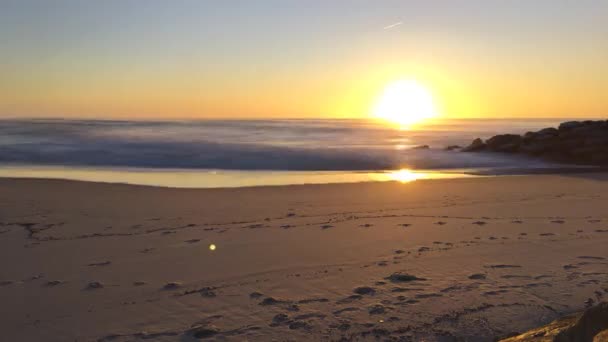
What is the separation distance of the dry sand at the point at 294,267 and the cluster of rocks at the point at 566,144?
12.4m

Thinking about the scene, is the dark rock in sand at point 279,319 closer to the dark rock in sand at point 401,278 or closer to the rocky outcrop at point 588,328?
the dark rock in sand at point 401,278

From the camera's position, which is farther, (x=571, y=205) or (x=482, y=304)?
(x=571, y=205)

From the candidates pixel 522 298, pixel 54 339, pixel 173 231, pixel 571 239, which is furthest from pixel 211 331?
pixel 571 239

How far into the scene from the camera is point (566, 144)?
21.8m

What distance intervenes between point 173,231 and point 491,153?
2159 centimetres

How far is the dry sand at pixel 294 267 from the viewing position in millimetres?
3928

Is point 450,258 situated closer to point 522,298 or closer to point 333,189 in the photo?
point 522,298

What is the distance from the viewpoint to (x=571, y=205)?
9078mm

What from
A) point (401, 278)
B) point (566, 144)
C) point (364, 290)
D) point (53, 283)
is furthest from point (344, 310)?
point (566, 144)

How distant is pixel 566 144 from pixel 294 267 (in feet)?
67.6

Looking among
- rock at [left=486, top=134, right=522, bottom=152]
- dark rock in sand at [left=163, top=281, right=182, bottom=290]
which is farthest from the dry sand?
rock at [left=486, top=134, right=522, bottom=152]

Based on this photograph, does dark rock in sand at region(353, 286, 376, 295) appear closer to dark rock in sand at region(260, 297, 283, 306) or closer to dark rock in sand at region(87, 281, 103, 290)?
dark rock in sand at region(260, 297, 283, 306)

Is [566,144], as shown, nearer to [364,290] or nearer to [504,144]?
[504,144]

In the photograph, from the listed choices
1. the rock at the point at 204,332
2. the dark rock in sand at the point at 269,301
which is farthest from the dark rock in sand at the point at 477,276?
the rock at the point at 204,332
